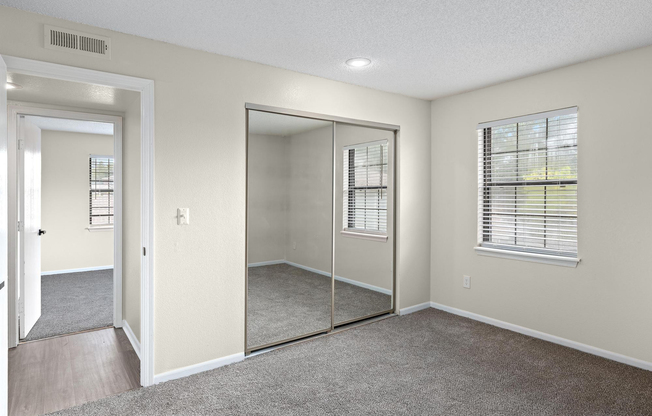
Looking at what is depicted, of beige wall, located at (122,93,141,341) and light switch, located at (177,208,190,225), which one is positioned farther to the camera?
beige wall, located at (122,93,141,341)

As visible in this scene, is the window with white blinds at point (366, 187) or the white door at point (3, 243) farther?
the window with white blinds at point (366, 187)

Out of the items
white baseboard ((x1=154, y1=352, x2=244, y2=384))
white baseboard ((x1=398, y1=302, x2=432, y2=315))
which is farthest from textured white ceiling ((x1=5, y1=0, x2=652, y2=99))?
white baseboard ((x1=398, y1=302, x2=432, y2=315))

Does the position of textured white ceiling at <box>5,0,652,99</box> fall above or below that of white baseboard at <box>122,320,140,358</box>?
above

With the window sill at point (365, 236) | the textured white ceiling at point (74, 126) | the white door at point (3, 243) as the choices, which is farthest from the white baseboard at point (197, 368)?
the textured white ceiling at point (74, 126)

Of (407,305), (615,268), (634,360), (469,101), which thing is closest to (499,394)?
(634,360)

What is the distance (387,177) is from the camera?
4051mm

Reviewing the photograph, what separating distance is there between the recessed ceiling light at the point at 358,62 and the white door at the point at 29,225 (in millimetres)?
2901

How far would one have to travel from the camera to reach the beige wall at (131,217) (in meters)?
3.15

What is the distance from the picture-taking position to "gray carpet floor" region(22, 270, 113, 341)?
12.4 ft

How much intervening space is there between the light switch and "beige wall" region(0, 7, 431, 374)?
0.10ft

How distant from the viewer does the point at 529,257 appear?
3514 mm

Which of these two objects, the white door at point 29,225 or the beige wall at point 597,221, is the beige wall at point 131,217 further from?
the beige wall at point 597,221

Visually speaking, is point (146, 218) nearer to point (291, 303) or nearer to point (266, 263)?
point (266, 263)

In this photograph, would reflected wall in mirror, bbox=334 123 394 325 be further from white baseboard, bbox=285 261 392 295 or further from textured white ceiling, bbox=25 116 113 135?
textured white ceiling, bbox=25 116 113 135
